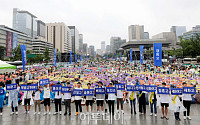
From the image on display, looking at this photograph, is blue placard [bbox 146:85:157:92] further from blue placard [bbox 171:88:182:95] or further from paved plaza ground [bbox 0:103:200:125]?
paved plaza ground [bbox 0:103:200:125]

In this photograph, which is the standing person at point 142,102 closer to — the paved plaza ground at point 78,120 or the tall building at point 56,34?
the paved plaza ground at point 78,120

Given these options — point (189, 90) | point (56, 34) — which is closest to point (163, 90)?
point (189, 90)

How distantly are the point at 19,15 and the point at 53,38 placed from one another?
1543 inches

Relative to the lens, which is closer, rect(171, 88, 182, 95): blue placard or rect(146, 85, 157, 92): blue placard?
rect(171, 88, 182, 95): blue placard

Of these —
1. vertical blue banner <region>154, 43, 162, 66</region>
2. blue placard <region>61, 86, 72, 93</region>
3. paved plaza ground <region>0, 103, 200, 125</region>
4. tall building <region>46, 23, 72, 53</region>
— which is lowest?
paved plaza ground <region>0, 103, 200, 125</region>

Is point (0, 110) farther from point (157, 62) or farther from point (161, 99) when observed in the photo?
point (157, 62)

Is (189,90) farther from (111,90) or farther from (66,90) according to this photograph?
(66,90)

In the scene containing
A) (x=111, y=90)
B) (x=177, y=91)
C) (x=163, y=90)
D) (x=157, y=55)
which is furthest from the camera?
(x=157, y=55)

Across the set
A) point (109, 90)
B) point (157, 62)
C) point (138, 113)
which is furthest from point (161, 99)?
point (157, 62)

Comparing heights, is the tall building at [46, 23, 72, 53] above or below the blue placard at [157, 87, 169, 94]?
above

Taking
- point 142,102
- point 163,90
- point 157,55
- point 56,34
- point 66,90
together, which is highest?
point 56,34

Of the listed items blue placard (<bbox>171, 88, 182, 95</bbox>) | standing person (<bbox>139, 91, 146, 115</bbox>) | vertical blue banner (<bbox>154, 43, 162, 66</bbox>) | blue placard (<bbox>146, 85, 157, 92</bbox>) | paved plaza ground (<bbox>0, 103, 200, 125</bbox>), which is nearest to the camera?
paved plaza ground (<bbox>0, 103, 200, 125</bbox>)

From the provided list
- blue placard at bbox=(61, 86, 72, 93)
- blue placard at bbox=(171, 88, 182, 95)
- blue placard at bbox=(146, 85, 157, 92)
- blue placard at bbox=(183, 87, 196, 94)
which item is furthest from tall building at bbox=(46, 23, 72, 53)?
blue placard at bbox=(183, 87, 196, 94)

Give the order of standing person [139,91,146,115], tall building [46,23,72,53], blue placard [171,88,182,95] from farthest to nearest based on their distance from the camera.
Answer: tall building [46,23,72,53], standing person [139,91,146,115], blue placard [171,88,182,95]
